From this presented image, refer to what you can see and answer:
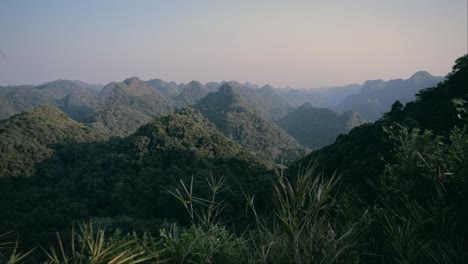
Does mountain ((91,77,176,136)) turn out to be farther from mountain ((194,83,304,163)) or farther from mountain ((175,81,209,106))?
mountain ((194,83,304,163))

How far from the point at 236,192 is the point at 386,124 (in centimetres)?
1322

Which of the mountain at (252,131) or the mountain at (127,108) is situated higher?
the mountain at (127,108)

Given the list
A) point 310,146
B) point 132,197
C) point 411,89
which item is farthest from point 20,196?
point 411,89

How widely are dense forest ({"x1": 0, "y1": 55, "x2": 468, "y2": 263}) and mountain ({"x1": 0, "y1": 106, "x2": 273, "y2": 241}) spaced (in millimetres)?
122

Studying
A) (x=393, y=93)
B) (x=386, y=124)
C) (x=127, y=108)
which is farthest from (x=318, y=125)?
(x=393, y=93)

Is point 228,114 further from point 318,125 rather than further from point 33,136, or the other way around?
point 33,136

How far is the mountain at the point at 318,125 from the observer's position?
8596 centimetres

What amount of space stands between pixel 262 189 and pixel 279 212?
21601 mm

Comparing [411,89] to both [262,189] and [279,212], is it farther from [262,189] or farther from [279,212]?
[279,212]

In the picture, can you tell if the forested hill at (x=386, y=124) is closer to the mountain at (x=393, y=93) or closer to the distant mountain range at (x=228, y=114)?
the distant mountain range at (x=228, y=114)

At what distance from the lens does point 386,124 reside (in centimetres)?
1505

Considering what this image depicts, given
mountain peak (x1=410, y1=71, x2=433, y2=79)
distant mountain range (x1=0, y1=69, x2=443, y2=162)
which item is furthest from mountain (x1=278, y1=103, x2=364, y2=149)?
mountain peak (x1=410, y1=71, x2=433, y2=79)

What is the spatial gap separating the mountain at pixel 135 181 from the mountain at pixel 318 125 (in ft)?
160

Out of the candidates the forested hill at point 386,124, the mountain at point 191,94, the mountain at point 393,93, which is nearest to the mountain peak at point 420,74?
the mountain at point 393,93
